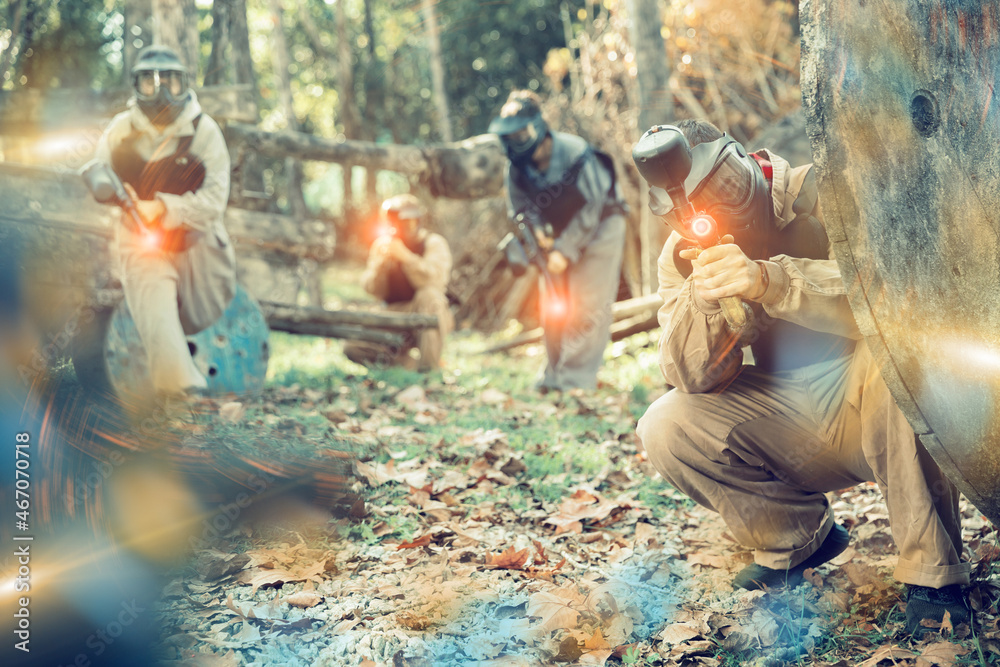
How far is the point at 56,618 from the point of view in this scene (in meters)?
2.22

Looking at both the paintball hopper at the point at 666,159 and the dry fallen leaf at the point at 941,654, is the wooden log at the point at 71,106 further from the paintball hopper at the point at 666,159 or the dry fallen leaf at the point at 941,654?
the dry fallen leaf at the point at 941,654

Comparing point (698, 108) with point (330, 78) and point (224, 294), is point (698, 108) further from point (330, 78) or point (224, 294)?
point (330, 78)

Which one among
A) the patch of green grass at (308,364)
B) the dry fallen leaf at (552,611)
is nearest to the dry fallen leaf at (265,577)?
the dry fallen leaf at (552,611)

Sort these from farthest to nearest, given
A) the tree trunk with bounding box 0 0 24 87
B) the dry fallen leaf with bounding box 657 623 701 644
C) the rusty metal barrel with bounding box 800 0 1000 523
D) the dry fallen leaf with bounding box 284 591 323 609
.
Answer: the tree trunk with bounding box 0 0 24 87 → the dry fallen leaf with bounding box 284 591 323 609 → the dry fallen leaf with bounding box 657 623 701 644 → the rusty metal barrel with bounding box 800 0 1000 523

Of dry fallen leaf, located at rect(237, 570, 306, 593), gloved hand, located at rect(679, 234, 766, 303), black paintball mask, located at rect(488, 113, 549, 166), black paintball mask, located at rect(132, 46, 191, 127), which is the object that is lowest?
dry fallen leaf, located at rect(237, 570, 306, 593)

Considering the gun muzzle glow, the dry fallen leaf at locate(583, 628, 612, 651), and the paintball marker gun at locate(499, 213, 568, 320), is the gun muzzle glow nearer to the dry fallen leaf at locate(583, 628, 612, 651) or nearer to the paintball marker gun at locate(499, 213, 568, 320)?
the dry fallen leaf at locate(583, 628, 612, 651)

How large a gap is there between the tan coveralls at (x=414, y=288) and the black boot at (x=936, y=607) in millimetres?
5430

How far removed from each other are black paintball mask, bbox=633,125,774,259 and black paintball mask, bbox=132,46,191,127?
345cm

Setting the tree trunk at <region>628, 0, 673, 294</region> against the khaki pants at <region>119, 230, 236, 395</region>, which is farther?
the tree trunk at <region>628, 0, 673, 294</region>

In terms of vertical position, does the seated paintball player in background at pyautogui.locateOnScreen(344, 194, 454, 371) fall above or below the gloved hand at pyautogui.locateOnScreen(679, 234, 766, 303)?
below

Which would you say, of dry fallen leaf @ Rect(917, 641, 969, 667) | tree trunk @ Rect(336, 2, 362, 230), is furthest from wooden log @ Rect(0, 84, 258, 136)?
tree trunk @ Rect(336, 2, 362, 230)

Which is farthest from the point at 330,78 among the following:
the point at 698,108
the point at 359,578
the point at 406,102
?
the point at 359,578

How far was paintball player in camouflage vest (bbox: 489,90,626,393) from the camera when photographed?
240 inches

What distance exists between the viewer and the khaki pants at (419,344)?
7273mm
